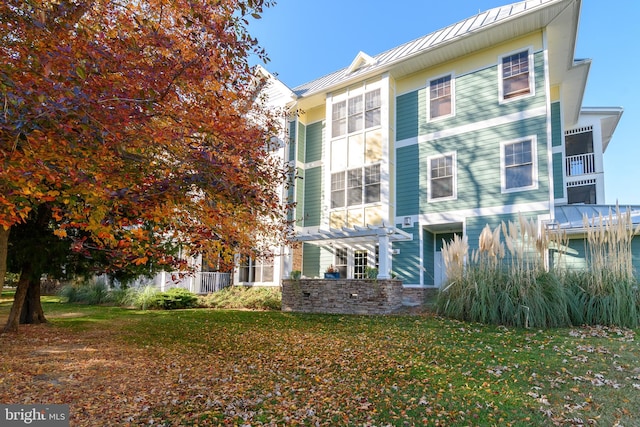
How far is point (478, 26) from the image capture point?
12.5 m

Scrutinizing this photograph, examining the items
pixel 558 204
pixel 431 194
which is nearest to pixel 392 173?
pixel 431 194

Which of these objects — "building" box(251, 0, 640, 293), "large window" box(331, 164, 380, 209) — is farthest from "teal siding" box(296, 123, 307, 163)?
"large window" box(331, 164, 380, 209)

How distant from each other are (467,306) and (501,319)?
70cm

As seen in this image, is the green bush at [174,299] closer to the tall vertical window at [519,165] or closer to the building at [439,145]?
the building at [439,145]

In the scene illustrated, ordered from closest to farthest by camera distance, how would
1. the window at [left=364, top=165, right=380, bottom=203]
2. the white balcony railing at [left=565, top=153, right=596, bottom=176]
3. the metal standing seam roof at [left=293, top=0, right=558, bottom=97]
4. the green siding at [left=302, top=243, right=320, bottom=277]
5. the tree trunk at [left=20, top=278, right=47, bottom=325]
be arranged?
the tree trunk at [left=20, top=278, right=47, bottom=325] → the metal standing seam roof at [left=293, top=0, right=558, bottom=97] → the window at [left=364, top=165, right=380, bottom=203] → the green siding at [left=302, top=243, right=320, bottom=277] → the white balcony railing at [left=565, top=153, right=596, bottom=176]

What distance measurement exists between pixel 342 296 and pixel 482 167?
6.13m

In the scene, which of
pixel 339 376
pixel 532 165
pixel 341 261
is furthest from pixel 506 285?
pixel 341 261

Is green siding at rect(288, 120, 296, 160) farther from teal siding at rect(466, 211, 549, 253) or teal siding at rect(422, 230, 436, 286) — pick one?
teal siding at rect(466, 211, 549, 253)

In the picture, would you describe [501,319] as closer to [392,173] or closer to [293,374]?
[293,374]

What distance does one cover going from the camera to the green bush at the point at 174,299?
15.1 meters

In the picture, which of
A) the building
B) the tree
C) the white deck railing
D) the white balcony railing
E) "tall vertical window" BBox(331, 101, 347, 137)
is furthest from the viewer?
the white deck railing

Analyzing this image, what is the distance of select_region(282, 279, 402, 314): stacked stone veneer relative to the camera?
1186cm

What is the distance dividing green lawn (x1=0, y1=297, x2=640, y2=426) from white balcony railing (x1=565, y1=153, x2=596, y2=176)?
1232 cm

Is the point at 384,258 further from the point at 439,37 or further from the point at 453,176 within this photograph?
the point at 439,37
